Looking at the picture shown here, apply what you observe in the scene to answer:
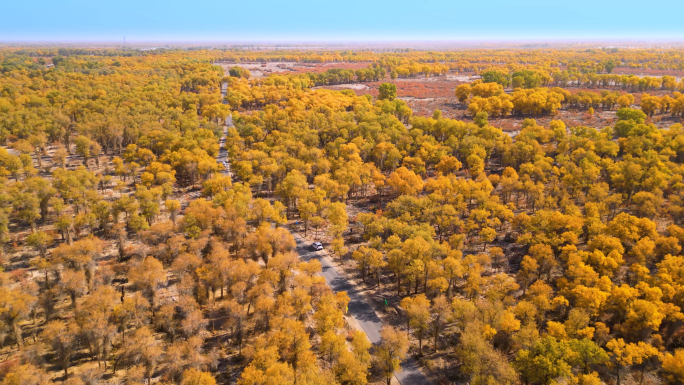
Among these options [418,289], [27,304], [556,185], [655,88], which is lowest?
[418,289]

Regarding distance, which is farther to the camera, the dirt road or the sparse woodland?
the dirt road

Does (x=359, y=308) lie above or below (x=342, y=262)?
below

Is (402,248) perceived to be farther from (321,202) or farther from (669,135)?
(669,135)

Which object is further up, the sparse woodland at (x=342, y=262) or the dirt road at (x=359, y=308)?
the sparse woodland at (x=342, y=262)

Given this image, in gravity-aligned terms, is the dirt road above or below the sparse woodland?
below

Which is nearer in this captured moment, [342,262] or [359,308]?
[359,308]

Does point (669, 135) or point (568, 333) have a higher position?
point (669, 135)

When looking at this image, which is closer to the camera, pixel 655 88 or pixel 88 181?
pixel 88 181

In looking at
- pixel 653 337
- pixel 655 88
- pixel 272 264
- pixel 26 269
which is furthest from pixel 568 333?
pixel 655 88
